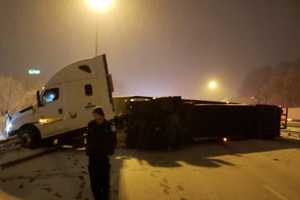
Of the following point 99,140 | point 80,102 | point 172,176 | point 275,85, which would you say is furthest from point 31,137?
point 275,85

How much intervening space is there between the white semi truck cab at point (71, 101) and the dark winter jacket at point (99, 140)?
9.26 meters

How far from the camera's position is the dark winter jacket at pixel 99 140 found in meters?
7.04

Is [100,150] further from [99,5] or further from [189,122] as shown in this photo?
[99,5]

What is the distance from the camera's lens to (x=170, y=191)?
843 centimetres

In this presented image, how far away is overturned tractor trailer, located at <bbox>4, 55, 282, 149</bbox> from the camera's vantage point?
1554 cm

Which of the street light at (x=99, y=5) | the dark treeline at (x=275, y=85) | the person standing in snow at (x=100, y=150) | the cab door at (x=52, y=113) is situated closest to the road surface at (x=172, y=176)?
the person standing in snow at (x=100, y=150)

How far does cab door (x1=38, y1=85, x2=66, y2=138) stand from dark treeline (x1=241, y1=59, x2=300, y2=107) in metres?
72.7

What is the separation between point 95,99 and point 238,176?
7.90m

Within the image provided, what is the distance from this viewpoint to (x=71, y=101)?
16.3m

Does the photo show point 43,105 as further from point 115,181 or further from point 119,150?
point 115,181

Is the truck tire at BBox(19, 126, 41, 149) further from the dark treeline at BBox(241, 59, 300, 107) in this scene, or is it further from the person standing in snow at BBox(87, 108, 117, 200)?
the dark treeline at BBox(241, 59, 300, 107)

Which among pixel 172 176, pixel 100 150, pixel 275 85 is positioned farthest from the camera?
pixel 275 85

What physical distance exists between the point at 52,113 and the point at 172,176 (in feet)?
26.3

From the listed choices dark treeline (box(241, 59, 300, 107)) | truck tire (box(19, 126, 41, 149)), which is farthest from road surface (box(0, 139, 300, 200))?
dark treeline (box(241, 59, 300, 107))
